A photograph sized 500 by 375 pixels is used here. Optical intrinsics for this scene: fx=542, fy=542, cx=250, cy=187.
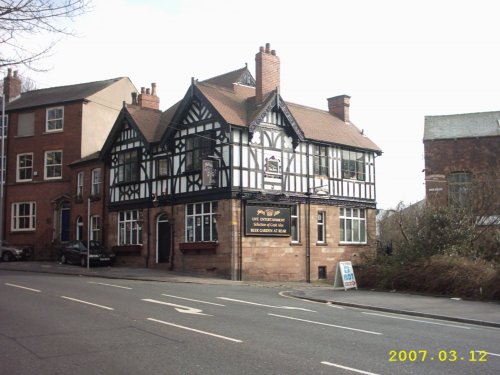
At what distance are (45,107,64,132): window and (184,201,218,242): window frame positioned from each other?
15.8 m

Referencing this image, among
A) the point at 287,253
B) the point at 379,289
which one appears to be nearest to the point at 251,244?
the point at 287,253

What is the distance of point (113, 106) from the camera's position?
133ft

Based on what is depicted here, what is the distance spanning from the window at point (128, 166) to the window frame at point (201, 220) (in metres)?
5.21

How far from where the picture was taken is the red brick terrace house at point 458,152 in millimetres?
37500

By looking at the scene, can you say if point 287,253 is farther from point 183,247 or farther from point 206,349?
point 206,349

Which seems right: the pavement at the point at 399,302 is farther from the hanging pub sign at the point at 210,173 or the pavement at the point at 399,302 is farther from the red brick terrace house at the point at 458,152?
the red brick terrace house at the point at 458,152

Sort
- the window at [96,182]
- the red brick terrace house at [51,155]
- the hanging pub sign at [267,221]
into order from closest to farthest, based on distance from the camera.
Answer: the hanging pub sign at [267,221] < the window at [96,182] < the red brick terrace house at [51,155]

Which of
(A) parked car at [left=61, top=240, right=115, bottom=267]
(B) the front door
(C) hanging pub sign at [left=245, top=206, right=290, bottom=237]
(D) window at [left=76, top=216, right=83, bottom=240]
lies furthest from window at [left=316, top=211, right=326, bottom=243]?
(D) window at [left=76, top=216, right=83, bottom=240]

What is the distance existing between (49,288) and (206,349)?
10663 millimetres

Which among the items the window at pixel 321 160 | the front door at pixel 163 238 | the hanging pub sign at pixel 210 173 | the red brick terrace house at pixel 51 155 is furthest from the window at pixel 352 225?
the red brick terrace house at pixel 51 155

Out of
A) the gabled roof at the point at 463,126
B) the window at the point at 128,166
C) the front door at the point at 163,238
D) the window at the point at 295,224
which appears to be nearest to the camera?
the window at the point at 295,224

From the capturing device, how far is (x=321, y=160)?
3128 centimetres

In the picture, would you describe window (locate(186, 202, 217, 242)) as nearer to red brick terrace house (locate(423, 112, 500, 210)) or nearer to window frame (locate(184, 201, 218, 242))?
window frame (locate(184, 201, 218, 242))

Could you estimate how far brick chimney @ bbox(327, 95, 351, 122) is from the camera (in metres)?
36.6
